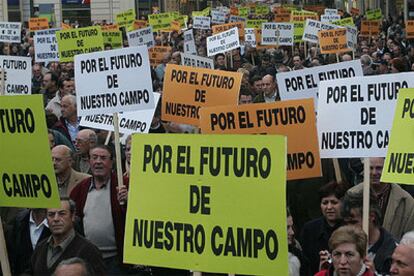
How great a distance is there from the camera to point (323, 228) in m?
7.66

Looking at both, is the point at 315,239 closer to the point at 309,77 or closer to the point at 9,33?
the point at 309,77

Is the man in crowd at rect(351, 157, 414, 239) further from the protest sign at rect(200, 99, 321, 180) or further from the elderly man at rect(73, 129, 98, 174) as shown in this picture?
the elderly man at rect(73, 129, 98, 174)

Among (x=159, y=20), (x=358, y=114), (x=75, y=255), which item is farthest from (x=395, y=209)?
(x=159, y=20)

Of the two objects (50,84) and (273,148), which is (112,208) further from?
(50,84)

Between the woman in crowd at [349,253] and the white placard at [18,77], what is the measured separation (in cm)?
960

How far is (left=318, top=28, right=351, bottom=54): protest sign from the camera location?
21.0m

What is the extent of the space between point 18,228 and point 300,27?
19.9 meters

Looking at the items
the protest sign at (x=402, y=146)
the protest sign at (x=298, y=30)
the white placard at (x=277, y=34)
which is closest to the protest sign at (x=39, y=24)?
the protest sign at (x=298, y=30)

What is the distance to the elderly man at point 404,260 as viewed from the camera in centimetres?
573

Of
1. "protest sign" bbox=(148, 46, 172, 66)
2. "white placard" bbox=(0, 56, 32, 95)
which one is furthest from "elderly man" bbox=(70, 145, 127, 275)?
"protest sign" bbox=(148, 46, 172, 66)

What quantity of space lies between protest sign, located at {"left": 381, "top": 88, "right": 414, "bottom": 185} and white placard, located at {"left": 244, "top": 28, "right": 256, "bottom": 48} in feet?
63.5

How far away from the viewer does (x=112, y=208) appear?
8.26 meters

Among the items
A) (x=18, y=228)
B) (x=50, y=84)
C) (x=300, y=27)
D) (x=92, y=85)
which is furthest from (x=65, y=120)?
(x=300, y=27)

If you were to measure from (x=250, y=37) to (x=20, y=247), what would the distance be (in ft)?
63.0
